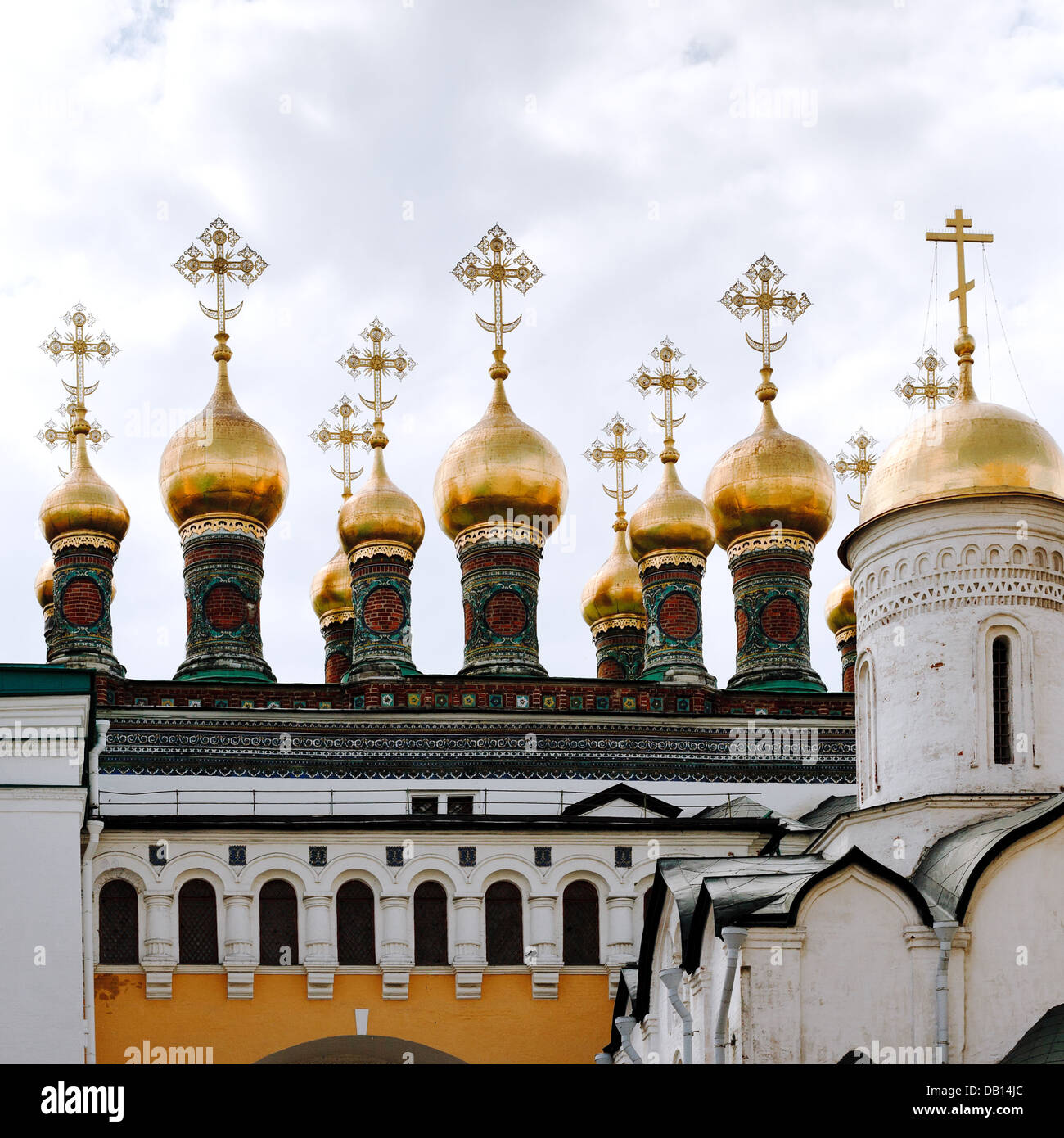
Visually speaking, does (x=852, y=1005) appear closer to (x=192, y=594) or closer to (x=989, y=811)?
(x=989, y=811)

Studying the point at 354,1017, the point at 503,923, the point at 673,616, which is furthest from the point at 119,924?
the point at 673,616

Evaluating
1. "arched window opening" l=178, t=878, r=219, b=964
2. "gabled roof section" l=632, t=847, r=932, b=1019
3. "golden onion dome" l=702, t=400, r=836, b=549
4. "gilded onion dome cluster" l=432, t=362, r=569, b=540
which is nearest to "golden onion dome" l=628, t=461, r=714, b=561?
"golden onion dome" l=702, t=400, r=836, b=549

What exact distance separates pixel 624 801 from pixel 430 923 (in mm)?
2969

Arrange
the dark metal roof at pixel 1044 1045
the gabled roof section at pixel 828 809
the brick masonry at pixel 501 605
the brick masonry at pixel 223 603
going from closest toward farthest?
the dark metal roof at pixel 1044 1045, the gabled roof section at pixel 828 809, the brick masonry at pixel 501 605, the brick masonry at pixel 223 603

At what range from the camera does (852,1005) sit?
51.8 ft

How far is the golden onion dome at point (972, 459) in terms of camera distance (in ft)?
59.4

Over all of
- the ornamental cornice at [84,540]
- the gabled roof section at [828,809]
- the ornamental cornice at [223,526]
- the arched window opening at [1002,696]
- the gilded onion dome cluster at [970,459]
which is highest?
the ornamental cornice at [84,540]

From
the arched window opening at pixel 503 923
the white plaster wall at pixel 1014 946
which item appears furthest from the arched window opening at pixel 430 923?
the white plaster wall at pixel 1014 946

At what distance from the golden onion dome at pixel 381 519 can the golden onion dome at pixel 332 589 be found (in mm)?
2756

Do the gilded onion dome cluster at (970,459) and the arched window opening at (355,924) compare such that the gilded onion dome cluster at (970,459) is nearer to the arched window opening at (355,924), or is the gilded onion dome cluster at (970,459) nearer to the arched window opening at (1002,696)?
the arched window opening at (1002,696)

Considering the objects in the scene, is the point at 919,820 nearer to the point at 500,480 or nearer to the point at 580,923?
the point at 580,923
